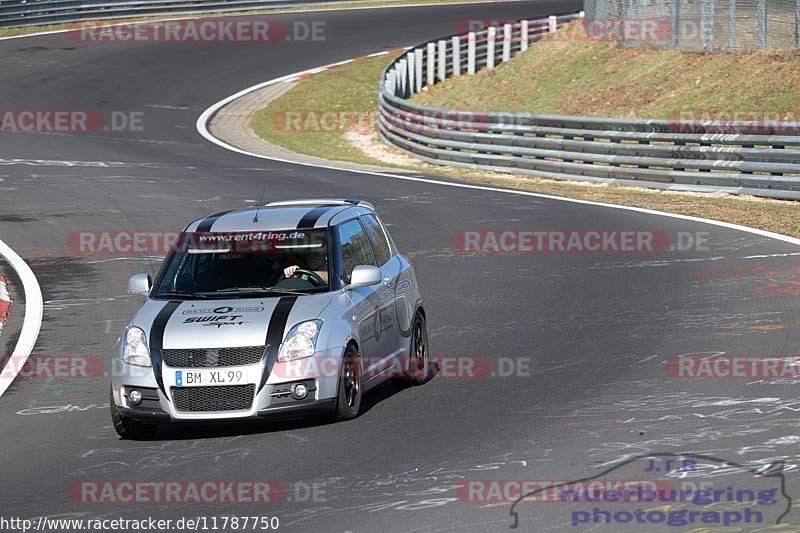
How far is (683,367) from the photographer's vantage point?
11.1 metres

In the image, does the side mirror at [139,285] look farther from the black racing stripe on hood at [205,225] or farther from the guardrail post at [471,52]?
the guardrail post at [471,52]

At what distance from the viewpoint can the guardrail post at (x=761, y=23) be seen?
98.4ft

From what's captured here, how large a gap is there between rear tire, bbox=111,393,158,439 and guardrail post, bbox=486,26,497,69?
111 ft

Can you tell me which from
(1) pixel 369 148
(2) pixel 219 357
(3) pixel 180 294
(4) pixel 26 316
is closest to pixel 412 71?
(1) pixel 369 148

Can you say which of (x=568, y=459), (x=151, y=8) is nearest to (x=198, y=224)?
(x=568, y=459)

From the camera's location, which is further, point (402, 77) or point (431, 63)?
point (431, 63)

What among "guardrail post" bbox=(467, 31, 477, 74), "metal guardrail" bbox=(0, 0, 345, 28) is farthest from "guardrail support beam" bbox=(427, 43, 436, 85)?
"metal guardrail" bbox=(0, 0, 345, 28)

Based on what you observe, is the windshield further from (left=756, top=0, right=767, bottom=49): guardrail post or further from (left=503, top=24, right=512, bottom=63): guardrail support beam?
(left=503, top=24, right=512, bottom=63): guardrail support beam

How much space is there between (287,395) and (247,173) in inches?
715

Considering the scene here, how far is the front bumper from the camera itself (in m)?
9.32

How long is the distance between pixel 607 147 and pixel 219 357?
1672cm

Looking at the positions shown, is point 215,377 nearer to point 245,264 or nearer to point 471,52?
point 245,264

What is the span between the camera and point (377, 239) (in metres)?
11.5

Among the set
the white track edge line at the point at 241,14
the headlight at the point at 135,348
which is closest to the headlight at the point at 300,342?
the headlight at the point at 135,348
